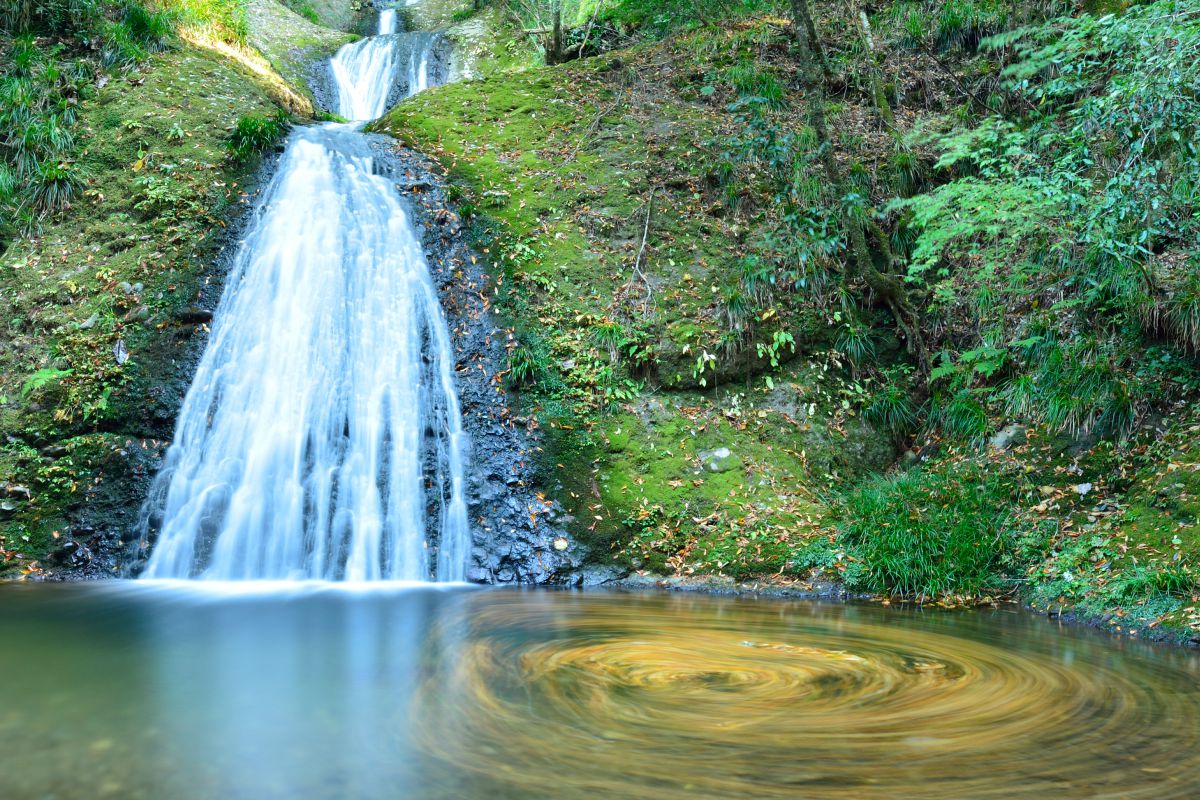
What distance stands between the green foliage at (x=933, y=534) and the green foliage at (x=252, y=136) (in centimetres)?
883

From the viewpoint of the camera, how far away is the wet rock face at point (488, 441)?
6934 mm

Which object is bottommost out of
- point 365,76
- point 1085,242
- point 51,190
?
point 1085,242

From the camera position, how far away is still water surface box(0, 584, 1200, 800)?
8.00 ft

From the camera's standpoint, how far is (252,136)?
1009 centimetres

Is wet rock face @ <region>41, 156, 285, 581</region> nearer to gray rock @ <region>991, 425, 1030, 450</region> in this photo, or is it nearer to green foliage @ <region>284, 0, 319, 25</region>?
gray rock @ <region>991, 425, 1030, 450</region>

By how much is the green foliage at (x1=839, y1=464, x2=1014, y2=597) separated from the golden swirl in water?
1.48 m

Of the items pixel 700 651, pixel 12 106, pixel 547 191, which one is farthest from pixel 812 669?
pixel 12 106

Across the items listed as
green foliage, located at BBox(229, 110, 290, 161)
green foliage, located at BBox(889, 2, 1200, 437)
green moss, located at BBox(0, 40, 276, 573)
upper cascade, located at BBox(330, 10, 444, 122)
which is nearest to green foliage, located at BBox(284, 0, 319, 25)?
upper cascade, located at BBox(330, 10, 444, 122)

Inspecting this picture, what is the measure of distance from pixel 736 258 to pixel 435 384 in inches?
162

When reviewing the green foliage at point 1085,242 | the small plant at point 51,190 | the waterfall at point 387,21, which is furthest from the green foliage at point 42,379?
the waterfall at point 387,21

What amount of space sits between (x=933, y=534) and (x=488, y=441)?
431cm

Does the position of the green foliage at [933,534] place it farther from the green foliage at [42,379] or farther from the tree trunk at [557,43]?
the tree trunk at [557,43]

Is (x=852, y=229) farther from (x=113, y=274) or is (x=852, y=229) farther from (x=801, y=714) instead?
(x=113, y=274)

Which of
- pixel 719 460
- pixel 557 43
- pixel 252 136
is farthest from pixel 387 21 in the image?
→ pixel 719 460
